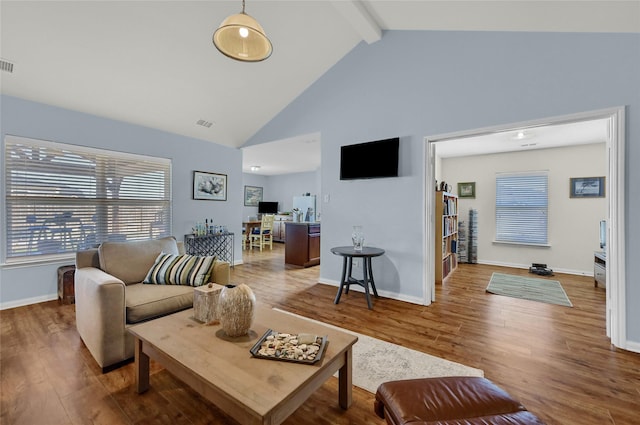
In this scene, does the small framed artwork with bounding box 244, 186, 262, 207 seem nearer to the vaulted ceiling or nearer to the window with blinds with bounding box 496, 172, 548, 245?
the vaulted ceiling

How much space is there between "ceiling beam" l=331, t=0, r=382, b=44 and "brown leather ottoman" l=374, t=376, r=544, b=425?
10.4ft

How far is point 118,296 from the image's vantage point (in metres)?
1.90

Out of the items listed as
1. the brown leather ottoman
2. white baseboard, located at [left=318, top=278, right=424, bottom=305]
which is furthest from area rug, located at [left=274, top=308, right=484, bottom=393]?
white baseboard, located at [left=318, top=278, right=424, bottom=305]

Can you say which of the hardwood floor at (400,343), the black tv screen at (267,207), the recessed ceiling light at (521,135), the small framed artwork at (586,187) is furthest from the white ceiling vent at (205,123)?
the small framed artwork at (586,187)

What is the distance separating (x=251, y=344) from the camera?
1.43 meters

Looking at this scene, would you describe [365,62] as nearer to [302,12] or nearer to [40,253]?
[302,12]

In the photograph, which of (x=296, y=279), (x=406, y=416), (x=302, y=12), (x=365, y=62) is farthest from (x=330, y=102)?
(x=406, y=416)

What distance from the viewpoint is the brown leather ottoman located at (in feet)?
3.28

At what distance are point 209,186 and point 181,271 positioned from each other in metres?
2.81

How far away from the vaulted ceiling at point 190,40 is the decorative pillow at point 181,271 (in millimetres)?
2290

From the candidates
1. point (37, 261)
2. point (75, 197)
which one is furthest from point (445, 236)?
point (37, 261)

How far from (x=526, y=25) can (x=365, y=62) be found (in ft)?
5.66

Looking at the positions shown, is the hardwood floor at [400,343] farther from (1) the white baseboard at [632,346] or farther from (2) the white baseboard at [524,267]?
(2) the white baseboard at [524,267]

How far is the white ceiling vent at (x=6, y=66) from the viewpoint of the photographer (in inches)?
105
